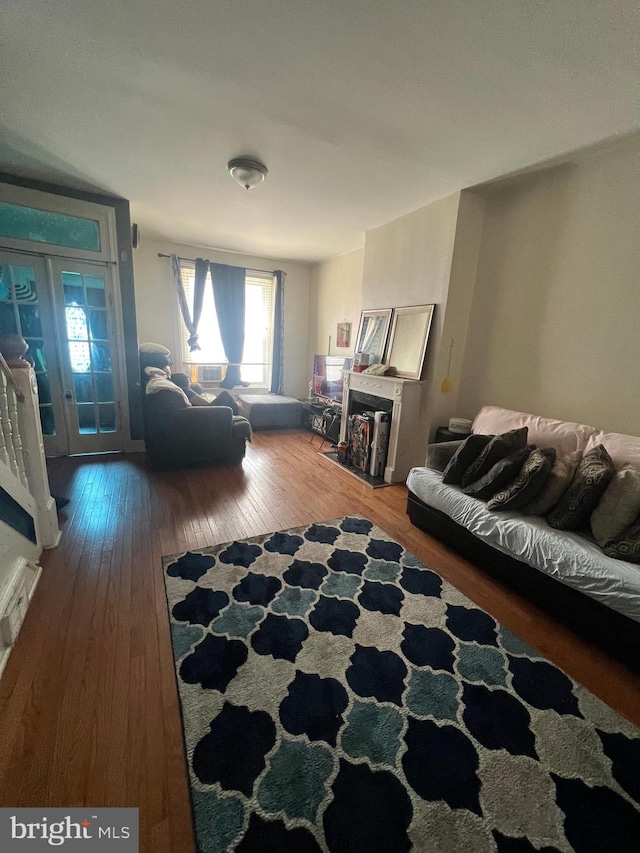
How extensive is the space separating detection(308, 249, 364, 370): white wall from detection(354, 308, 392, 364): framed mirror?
793mm

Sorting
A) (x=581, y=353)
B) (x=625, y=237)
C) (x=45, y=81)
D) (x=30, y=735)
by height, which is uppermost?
(x=45, y=81)

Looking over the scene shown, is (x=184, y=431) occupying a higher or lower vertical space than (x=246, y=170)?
lower

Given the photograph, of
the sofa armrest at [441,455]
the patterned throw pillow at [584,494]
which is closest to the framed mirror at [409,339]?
the sofa armrest at [441,455]

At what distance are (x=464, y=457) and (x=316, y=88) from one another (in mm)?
2357

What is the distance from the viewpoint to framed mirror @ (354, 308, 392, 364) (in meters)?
3.74

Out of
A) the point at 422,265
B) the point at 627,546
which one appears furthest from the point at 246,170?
the point at 627,546

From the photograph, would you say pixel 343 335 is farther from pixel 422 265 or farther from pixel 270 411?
pixel 422 265

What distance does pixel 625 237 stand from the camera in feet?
7.16

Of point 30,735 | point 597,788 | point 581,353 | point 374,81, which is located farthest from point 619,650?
point 374,81

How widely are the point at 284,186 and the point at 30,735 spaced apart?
146 inches

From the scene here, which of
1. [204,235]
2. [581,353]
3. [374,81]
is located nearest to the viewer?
[374,81]

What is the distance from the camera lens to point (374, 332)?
390 centimetres

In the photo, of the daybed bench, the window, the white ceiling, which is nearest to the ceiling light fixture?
the white ceiling

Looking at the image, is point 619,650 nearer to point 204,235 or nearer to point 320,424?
point 320,424
